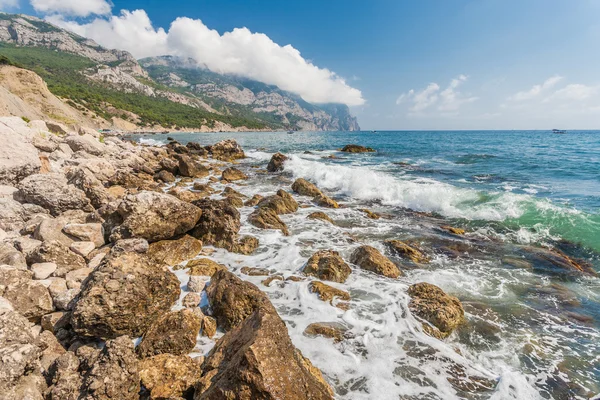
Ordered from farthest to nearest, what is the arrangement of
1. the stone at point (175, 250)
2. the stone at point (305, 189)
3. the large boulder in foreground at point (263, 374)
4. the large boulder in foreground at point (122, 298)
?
the stone at point (305, 189), the stone at point (175, 250), the large boulder in foreground at point (122, 298), the large boulder in foreground at point (263, 374)

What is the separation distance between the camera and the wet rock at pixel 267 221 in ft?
35.9

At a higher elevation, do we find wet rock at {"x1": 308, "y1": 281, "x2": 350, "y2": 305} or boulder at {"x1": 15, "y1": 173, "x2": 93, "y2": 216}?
boulder at {"x1": 15, "y1": 173, "x2": 93, "y2": 216}

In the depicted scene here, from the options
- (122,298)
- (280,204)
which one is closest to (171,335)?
(122,298)

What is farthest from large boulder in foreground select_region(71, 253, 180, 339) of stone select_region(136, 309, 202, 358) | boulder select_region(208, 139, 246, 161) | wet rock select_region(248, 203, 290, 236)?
boulder select_region(208, 139, 246, 161)

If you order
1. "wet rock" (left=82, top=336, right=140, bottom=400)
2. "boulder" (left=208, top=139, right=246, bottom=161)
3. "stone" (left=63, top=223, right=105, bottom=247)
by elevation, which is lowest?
"wet rock" (left=82, top=336, right=140, bottom=400)

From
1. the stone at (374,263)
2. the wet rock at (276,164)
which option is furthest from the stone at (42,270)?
the wet rock at (276,164)

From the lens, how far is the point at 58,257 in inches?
229

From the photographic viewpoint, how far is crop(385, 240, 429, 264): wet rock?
8.97m

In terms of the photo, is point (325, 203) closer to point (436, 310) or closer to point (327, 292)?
point (327, 292)

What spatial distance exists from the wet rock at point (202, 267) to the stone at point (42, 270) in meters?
2.71

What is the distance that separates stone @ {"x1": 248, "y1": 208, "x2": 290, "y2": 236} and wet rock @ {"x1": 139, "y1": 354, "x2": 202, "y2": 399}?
A: 6.84 metres

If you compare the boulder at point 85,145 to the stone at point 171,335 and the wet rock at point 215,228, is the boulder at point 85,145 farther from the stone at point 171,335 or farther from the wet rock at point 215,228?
the stone at point 171,335

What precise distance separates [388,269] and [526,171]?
26.5 m

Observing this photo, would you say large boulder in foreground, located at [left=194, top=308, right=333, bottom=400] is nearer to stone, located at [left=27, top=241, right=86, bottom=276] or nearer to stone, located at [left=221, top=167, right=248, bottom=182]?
stone, located at [left=27, top=241, right=86, bottom=276]
